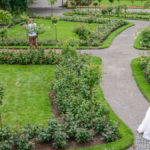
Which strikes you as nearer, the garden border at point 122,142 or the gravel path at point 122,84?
the garden border at point 122,142

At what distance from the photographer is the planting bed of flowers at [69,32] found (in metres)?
15.8

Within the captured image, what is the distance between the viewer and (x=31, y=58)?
1558cm

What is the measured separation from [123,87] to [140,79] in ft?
3.72

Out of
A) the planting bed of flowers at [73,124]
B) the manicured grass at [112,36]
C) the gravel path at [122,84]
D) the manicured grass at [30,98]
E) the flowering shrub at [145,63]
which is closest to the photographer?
the planting bed of flowers at [73,124]

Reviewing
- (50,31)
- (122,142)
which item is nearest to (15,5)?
(50,31)

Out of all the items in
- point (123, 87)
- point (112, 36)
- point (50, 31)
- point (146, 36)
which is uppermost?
point (146, 36)

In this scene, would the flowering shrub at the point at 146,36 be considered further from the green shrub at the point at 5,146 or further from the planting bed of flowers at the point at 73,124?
the green shrub at the point at 5,146

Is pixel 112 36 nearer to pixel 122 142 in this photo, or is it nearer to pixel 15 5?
pixel 15 5

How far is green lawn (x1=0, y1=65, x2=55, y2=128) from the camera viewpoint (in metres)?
10.4

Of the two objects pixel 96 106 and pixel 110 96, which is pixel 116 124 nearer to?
pixel 96 106

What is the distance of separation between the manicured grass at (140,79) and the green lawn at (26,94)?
3968 millimetres

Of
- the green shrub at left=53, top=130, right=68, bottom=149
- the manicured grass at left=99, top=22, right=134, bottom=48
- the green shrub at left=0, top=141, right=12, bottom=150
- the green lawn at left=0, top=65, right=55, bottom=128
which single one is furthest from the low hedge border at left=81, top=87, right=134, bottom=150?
the manicured grass at left=99, top=22, right=134, bottom=48

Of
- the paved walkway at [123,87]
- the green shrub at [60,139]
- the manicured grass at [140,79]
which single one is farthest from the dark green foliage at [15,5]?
the green shrub at [60,139]

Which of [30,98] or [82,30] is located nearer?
[30,98]
